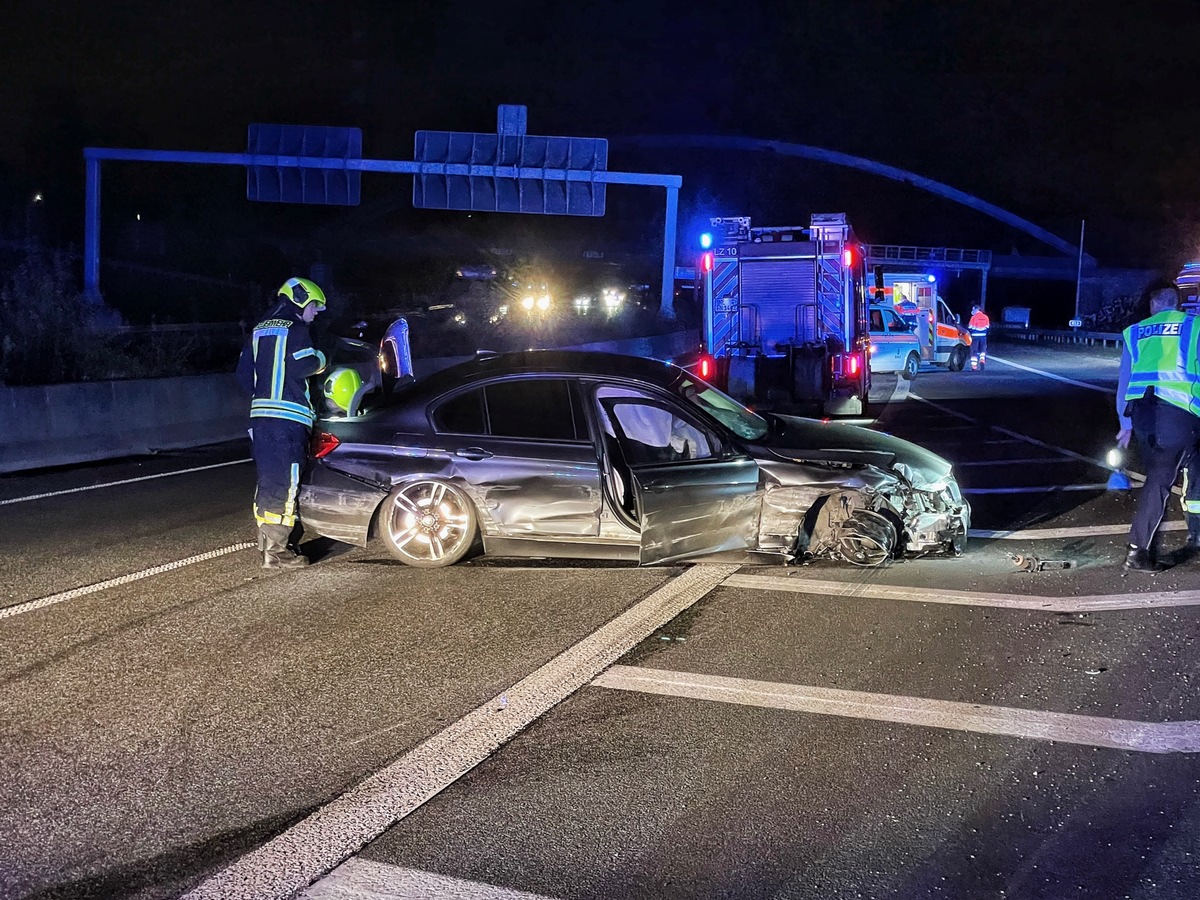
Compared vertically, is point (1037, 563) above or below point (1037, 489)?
below

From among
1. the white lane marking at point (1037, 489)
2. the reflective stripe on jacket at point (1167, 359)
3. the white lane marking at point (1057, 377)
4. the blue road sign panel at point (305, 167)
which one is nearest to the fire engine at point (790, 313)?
the white lane marking at point (1037, 489)

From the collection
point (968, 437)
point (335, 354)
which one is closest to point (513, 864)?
point (968, 437)

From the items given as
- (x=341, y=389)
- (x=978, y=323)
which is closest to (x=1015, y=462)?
(x=341, y=389)

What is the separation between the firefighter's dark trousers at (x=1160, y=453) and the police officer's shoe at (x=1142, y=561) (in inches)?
1.3

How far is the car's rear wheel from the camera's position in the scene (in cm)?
768

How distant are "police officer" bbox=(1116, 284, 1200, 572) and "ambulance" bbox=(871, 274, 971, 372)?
1724cm

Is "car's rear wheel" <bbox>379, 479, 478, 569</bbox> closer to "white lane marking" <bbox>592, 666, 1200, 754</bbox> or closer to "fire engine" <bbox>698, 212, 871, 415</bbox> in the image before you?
"white lane marking" <bbox>592, 666, 1200, 754</bbox>

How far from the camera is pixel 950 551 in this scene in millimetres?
7777

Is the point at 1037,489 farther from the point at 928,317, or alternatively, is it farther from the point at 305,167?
the point at 305,167

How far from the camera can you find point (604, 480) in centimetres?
745

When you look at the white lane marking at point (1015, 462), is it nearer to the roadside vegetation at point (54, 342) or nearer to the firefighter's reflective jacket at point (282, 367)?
the firefighter's reflective jacket at point (282, 367)

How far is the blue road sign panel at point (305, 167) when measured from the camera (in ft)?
88.7

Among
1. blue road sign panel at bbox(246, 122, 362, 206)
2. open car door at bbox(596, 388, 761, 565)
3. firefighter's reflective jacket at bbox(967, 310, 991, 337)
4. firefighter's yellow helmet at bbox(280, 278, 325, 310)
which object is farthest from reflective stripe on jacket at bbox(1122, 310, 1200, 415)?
firefighter's reflective jacket at bbox(967, 310, 991, 337)

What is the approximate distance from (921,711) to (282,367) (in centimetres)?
462
